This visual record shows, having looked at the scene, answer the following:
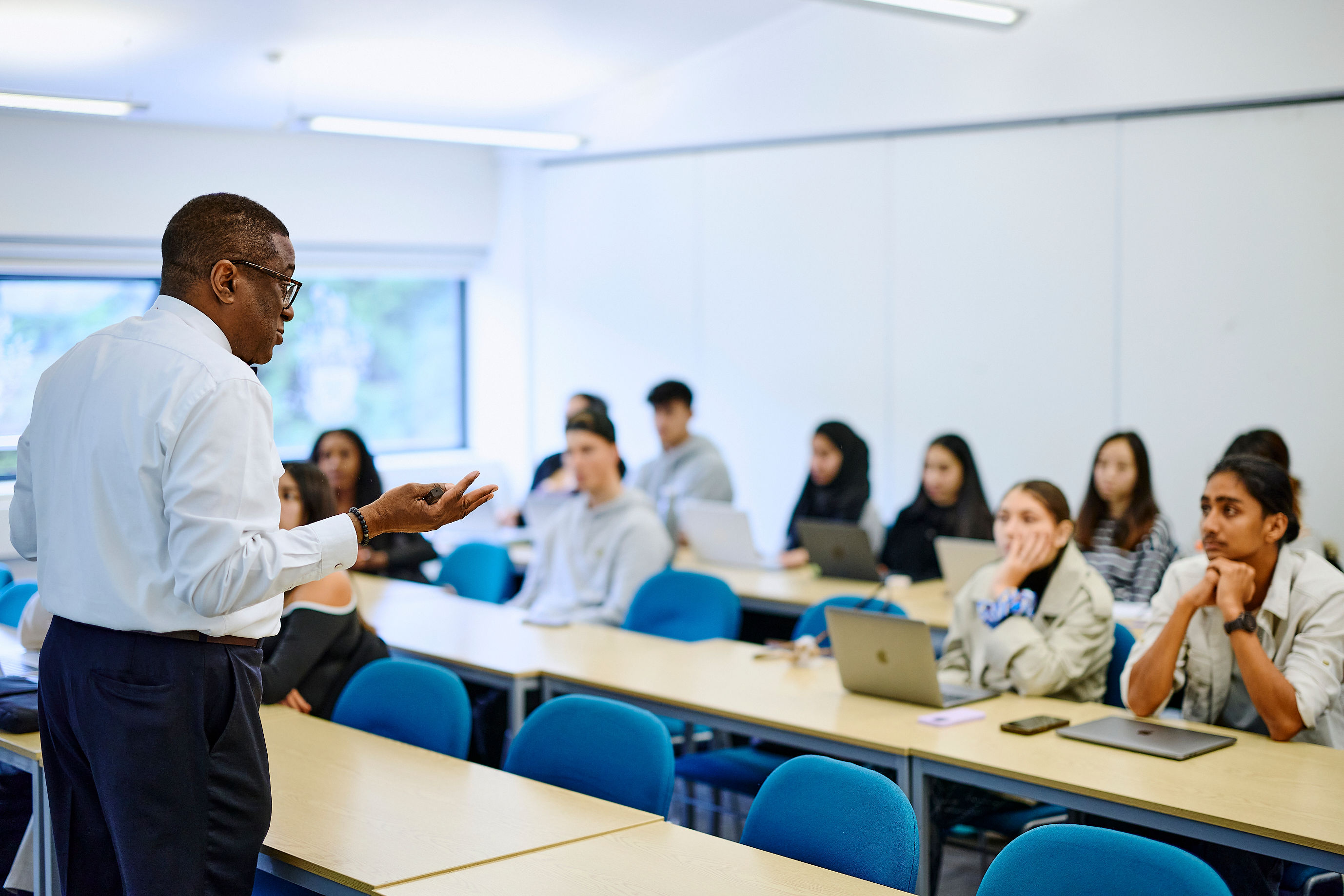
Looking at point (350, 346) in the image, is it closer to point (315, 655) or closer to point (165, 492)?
point (315, 655)

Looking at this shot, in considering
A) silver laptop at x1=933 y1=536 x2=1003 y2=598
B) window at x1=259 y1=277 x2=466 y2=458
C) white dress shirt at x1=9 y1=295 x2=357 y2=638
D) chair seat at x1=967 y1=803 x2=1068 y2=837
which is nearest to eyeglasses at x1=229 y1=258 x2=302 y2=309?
white dress shirt at x1=9 y1=295 x2=357 y2=638

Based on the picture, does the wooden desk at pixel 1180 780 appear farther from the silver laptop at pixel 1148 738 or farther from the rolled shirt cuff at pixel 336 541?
the rolled shirt cuff at pixel 336 541

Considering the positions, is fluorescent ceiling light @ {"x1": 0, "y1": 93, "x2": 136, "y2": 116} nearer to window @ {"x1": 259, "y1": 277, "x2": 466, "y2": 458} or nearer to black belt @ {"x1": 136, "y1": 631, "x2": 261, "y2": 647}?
window @ {"x1": 259, "y1": 277, "x2": 466, "y2": 458}

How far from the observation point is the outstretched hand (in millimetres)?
1969

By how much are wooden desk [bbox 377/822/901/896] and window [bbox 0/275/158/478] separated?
15.2 feet

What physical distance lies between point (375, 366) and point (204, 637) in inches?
269

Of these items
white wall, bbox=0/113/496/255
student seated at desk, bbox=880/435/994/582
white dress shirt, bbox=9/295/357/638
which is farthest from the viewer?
white wall, bbox=0/113/496/255

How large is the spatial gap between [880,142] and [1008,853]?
5395 millimetres

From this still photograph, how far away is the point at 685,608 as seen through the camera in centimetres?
447

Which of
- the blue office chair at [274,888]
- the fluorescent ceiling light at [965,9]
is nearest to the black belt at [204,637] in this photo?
the blue office chair at [274,888]

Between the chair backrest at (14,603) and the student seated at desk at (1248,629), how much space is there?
134 inches

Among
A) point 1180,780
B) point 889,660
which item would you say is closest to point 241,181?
point 889,660

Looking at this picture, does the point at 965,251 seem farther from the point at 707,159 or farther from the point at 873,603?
the point at 873,603

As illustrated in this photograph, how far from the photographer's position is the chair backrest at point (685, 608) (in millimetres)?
4387
